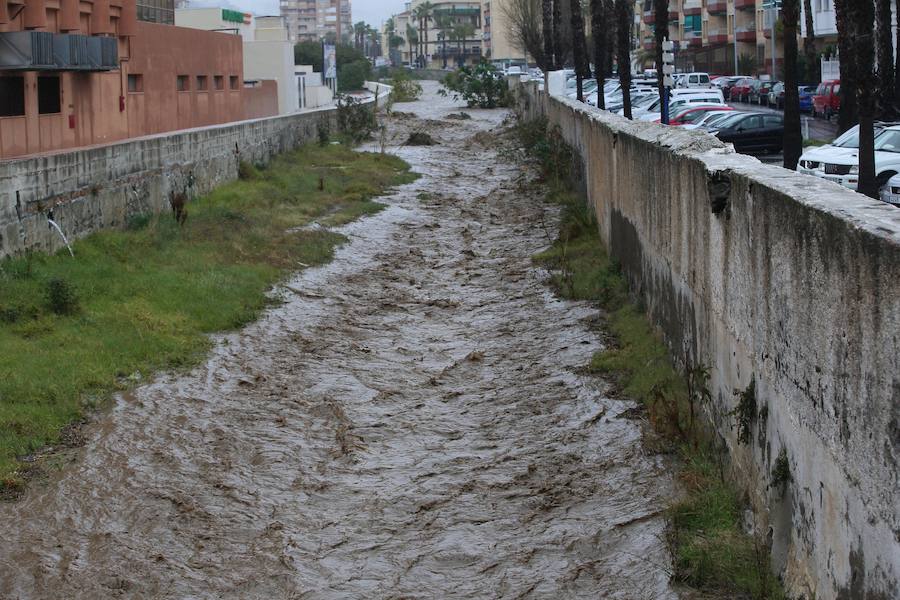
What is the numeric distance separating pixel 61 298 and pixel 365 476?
5.53m

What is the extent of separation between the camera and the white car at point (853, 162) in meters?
22.9

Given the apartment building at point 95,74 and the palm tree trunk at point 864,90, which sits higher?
the apartment building at point 95,74

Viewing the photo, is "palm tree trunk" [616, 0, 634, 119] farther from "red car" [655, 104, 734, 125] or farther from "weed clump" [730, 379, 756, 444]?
"weed clump" [730, 379, 756, 444]

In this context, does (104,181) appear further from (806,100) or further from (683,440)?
(806,100)

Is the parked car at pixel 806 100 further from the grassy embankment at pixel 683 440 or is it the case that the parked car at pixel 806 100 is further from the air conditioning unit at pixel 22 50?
the grassy embankment at pixel 683 440

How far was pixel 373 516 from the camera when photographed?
10234 mm

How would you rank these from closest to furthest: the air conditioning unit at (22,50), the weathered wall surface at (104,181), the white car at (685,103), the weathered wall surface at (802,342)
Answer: the weathered wall surface at (802,342)
the weathered wall surface at (104,181)
the air conditioning unit at (22,50)
the white car at (685,103)

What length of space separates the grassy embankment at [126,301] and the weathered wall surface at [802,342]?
18.7 ft

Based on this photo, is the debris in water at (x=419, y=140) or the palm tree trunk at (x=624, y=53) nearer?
the palm tree trunk at (x=624, y=53)

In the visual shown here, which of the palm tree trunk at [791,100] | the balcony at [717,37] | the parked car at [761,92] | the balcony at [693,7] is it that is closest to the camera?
the palm tree trunk at [791,100]

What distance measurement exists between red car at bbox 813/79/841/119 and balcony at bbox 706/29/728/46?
45185mm

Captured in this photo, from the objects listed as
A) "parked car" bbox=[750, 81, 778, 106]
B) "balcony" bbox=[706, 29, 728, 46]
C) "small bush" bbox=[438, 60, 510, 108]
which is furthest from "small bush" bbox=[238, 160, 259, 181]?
"balcony" bbox=[706, 29, 728, 46]

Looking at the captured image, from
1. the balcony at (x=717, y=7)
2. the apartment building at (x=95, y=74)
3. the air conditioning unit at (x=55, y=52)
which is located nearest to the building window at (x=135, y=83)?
the apartment building at (x=95, y=74)

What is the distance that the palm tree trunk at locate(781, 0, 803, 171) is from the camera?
28.4 m
